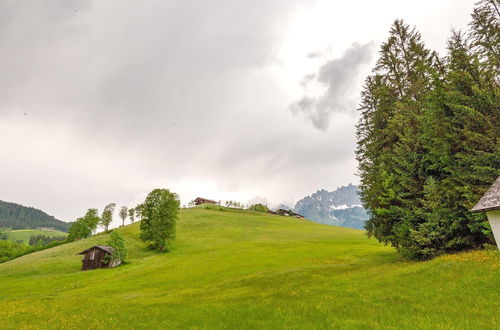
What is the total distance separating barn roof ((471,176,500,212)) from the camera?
1817 cm

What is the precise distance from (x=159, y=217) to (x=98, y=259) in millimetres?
19319

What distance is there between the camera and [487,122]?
21938mm

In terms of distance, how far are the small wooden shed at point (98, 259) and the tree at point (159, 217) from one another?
12.9m

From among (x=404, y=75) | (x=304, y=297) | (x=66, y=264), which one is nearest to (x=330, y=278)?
(x=304, y=297)

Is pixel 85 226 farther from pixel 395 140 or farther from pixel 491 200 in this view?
pixel 491 200

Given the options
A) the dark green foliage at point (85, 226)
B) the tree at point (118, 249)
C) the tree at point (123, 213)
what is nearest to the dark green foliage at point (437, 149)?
the tree at point (118, 249)

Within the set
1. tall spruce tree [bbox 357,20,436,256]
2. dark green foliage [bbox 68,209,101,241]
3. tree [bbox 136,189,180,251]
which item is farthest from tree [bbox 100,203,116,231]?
tall spruce tree [bbox 357,20,436,256]

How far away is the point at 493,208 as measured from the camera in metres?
18.2

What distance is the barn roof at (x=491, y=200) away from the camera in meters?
18.2

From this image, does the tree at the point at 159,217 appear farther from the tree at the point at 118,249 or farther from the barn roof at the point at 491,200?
the barn roof at the point at 491,200

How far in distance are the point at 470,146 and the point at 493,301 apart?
15.5m

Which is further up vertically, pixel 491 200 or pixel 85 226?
pixel 85 226

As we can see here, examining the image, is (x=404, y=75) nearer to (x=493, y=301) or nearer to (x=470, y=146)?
(x=470, y=146)

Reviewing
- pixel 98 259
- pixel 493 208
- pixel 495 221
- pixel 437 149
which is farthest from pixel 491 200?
pixel 98 259
